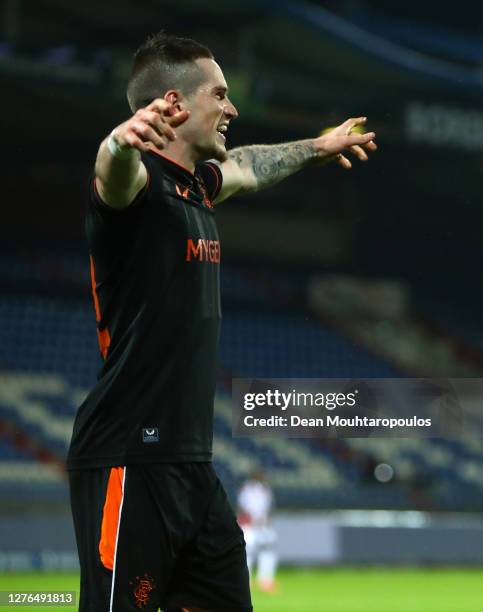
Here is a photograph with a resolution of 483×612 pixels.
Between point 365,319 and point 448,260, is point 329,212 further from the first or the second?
point 448,260

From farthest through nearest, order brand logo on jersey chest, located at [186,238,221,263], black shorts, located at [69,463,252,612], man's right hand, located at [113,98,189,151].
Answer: brand logo on jersey chest, located at [186,238,221,263], black shorts, located at [69,463,252,612], man's right hand, located at [113,98,189,151]

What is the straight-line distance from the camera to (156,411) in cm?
356

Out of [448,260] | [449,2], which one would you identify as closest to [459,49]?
[449,2]

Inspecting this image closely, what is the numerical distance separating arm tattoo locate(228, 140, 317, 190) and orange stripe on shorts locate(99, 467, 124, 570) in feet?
4.49

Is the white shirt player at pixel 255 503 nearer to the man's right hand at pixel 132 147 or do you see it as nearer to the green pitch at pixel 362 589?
the green pitch at pixel 362 589

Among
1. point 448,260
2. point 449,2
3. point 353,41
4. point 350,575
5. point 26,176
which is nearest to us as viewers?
point 448,260

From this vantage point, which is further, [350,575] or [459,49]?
[459,49]

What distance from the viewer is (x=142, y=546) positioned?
3.51 meters

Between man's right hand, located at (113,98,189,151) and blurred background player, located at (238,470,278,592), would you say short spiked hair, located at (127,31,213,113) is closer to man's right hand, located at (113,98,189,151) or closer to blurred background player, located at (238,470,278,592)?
man's right hand, located at (113,98,189,151)

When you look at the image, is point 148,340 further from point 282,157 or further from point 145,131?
point 282,157

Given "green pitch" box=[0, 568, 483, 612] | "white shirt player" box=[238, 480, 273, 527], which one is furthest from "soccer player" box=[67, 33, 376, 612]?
"white shirt player" box=[238, 480, 273, 527]

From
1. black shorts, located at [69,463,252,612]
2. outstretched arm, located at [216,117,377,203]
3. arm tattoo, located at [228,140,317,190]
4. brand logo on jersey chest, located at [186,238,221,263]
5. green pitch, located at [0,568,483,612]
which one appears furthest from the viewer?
green pitch, located at [0,568,483,612]

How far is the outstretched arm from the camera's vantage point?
4371mm

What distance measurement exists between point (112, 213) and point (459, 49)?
19.6m
